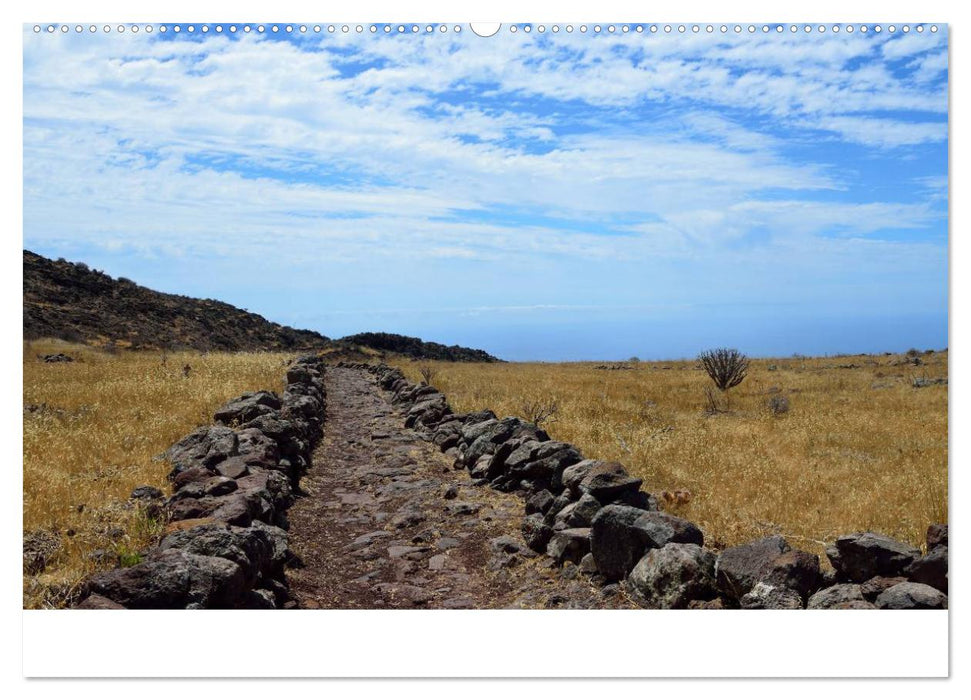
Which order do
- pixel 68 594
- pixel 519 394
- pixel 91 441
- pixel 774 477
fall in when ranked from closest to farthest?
1. pixel 68 594
2. pixel 774 477
3. pixel 91 441
4. pixel 519 394

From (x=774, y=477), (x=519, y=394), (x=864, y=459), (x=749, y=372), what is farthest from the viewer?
(x=749, y=372)

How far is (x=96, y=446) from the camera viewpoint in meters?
10.4

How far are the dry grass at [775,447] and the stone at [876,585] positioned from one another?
1.41 m

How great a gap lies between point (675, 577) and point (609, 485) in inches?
81.5

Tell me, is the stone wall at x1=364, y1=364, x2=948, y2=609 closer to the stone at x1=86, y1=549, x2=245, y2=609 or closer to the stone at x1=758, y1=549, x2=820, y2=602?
the stone at x1=758, y1=549, x2=820, y2=602

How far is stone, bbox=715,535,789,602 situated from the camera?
210 inches
